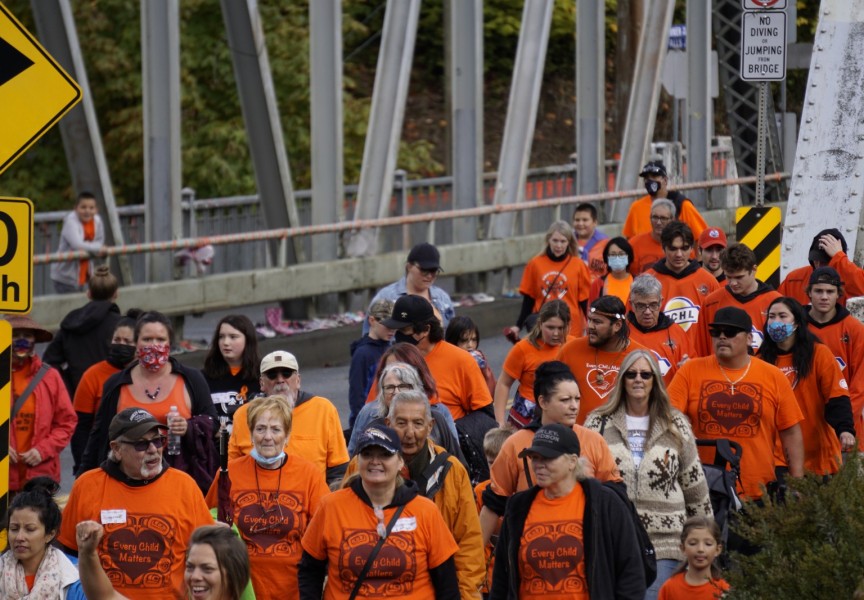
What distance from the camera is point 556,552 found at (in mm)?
8219

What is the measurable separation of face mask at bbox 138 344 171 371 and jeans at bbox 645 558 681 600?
2697 millimetres

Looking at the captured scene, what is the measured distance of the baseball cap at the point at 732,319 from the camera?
1047cm

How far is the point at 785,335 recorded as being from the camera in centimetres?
1095

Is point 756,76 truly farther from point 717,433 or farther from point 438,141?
point 438,141

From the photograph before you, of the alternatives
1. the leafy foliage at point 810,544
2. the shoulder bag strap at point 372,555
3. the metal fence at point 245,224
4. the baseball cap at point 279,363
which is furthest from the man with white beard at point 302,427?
the metal fence at point 245,224

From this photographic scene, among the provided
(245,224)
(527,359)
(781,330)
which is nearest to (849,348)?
(781,330)

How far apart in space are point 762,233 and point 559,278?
5.79ft

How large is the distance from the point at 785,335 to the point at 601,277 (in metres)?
4.81

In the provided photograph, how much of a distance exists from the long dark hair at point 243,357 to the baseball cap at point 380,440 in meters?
2.79

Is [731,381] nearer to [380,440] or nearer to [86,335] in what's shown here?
[380,440]

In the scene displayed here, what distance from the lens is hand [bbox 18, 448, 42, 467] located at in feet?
37.4

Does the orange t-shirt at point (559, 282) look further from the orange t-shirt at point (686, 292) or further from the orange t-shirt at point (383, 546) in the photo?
the orange t-shirt at point (383, 546)

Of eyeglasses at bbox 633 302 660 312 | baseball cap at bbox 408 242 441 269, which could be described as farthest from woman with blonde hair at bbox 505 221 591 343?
eyeglasses at bbox 633 302 660 312

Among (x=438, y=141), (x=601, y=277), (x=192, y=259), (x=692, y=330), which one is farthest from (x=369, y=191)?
(x=438, y=141)
